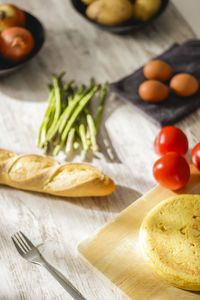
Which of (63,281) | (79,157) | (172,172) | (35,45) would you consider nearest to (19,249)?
(63,281)

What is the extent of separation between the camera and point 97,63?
217cm

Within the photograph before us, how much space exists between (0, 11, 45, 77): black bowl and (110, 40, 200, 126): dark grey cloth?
483 mm

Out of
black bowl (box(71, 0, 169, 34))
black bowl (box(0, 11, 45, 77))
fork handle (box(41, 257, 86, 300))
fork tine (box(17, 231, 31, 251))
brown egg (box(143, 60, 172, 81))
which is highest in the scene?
black bowl (box(0, 11, 45, 77))

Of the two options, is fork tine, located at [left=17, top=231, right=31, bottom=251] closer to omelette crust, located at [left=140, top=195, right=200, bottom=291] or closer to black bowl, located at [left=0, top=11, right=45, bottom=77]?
omelette crust, located at [left=140, top=195, right=200, bottom=291]

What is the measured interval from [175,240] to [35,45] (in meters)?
1.38

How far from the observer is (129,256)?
4.24 ft

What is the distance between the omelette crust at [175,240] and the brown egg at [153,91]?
2.05 feet

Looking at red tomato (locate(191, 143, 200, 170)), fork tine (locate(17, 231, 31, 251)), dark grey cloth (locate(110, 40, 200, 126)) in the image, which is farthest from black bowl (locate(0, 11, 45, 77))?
red tomato (locate(191, 143, 200, 170))

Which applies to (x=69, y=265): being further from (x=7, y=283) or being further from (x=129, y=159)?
(x=129, y=159)

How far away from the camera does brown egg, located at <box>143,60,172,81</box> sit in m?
1.90

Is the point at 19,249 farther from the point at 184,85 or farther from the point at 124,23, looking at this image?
the point at 124,23

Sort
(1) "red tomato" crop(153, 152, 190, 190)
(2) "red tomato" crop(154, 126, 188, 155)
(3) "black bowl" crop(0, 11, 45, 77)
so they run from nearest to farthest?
(1) "red tomato" crop(153, 152, 190, 190)
(2) "red tomato" crop(154, 126, 188, 155)
(3) "black bowl" crop(0, 11, 45, 77)

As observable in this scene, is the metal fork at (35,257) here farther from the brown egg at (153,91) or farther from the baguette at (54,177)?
the brown egg at (153,91)

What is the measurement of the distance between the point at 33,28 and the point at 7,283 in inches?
57.9
